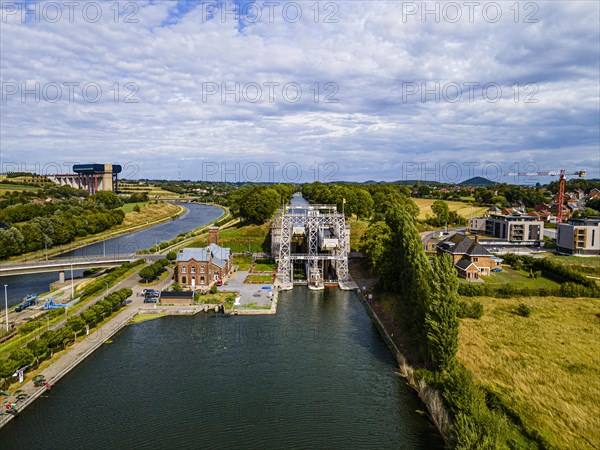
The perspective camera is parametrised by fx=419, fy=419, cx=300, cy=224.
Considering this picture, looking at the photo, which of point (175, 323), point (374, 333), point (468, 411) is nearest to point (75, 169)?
point (175, 323)

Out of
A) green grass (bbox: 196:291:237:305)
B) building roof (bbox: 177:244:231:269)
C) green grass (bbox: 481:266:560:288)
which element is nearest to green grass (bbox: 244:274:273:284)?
building roof (bbox: 177:244:231:269)

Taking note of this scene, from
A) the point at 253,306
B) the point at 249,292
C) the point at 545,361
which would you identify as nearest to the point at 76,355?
the point at 253,306

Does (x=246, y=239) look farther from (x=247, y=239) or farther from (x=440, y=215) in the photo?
(x=440, y=215)

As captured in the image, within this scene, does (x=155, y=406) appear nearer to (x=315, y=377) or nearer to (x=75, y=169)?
(x=315, y=377)

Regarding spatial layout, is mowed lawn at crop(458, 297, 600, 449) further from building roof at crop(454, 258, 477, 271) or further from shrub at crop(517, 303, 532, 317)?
building roof at crop(454, 258, 477, 271)

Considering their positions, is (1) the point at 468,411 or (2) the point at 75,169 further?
(2) the point at 75,169

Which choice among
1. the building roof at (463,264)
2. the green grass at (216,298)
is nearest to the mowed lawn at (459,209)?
the building roof at (463,264)
